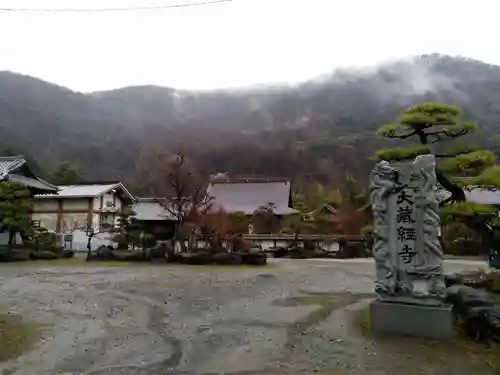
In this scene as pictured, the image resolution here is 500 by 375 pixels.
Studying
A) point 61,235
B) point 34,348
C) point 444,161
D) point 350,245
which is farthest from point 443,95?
point 34,348

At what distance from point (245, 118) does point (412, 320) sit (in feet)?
227

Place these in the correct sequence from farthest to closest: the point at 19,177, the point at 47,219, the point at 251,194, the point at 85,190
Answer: the point at 251,194, the point at 85,190, the point at 47,219, the point at 19,177

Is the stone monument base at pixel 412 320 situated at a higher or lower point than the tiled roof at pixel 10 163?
lower

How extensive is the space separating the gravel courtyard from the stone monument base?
0.28 metres

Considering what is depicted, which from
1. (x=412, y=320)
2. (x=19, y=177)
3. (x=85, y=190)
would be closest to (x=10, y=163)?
(x=19, y=177)

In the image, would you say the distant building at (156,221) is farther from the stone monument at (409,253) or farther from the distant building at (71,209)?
the stone monument at (409,253)

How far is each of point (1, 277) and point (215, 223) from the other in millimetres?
10063

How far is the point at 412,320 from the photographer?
576 centimetres

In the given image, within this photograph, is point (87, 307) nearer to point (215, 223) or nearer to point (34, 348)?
point (34, 348)

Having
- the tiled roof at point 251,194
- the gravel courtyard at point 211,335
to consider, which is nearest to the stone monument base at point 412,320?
the gravel courtyard at point 211,335

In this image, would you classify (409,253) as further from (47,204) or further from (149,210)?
(47,204)

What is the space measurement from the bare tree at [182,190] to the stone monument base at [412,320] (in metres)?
14.8

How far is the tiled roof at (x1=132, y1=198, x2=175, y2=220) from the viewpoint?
29253mm

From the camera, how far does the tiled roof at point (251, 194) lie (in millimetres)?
34688
